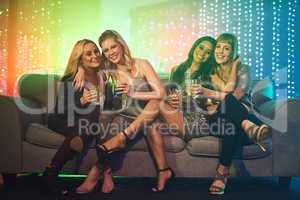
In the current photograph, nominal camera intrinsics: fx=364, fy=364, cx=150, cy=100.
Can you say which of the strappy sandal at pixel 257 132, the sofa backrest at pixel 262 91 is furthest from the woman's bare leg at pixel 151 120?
the sofa backrest at pixel 262 91

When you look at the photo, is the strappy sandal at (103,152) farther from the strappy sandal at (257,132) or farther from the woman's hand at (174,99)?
the strappy sandal at (257,132)

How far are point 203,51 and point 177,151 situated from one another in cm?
69

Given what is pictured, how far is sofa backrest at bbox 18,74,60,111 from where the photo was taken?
2533mm

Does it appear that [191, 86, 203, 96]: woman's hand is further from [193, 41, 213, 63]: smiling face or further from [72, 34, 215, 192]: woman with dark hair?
[193, 41, 213, 63]: smiling face

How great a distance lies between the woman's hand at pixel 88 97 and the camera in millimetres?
2195

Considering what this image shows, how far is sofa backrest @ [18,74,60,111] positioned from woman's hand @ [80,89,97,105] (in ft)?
1.19

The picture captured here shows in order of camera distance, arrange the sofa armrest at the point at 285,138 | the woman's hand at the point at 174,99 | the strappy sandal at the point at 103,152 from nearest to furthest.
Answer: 1. the strappy sandal at the point at 103,152
2. the sofa armrest at the point at 285,138
3. the woman's hand at the point at 174,99

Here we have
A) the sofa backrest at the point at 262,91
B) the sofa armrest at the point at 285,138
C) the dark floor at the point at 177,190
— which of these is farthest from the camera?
the sofa backrest at the point at 262,91

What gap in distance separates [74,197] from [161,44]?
5.59 feet

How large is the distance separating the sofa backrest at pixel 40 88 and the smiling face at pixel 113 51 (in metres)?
0.54

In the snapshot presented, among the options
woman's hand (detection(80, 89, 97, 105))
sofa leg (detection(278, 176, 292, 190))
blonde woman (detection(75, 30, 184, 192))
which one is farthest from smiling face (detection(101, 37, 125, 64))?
sofa leg (detection(278, 176, 292, 190))

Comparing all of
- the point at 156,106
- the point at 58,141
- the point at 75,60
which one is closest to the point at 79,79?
the point at 75,60

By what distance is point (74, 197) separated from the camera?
193 cm

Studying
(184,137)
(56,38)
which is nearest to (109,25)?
(56,38)
